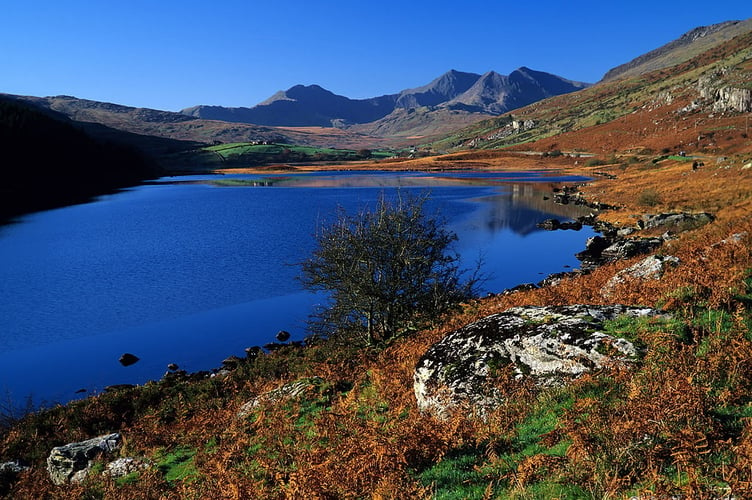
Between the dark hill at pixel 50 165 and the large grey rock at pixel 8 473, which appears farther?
the dark hill at pixel 50 165

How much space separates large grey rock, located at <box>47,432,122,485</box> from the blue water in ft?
32.5

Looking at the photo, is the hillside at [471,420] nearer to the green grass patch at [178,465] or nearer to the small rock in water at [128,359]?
the green grass patch at [178,465]

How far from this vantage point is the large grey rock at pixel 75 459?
13.2 metres

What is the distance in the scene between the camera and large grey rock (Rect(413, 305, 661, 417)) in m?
9.44

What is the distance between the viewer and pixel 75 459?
44.9ft

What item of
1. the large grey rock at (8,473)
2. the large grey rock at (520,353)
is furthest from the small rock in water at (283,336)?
the large grey rock at (520,353)

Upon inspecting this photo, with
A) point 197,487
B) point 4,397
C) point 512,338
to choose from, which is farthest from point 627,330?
point 4,397

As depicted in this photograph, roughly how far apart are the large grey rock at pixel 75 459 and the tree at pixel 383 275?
1011 cm

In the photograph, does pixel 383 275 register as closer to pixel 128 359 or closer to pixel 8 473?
pixel 8 473

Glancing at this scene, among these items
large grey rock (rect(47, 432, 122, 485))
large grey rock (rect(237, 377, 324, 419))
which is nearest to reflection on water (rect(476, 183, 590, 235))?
large grey rock (rect(237, 377, 324, 419))

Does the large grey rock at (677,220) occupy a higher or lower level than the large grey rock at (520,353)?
lower

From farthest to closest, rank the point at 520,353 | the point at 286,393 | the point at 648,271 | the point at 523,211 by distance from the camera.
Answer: the point at 523,211 → the point at 648,271 → the point at 286,393 → the point at 520,353

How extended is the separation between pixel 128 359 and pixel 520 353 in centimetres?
2419

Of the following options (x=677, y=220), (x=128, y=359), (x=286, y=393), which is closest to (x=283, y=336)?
(x=128, y=359)
